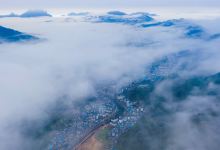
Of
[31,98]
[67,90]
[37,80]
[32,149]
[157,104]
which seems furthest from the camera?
[37,80]

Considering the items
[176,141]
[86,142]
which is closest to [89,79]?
[86,142]

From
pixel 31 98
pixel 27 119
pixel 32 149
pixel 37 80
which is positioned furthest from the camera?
pixel 37 80

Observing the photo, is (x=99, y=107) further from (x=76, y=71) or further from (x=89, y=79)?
(x=76, y=71)

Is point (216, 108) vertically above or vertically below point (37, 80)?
above

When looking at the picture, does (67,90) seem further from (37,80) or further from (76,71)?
(76,71)

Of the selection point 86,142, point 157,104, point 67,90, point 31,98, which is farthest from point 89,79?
point 86,142

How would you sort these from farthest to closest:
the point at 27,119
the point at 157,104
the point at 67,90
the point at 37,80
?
1. the point at 37,80
2. the point at 67,90
3. the point at 157,104
4. the point at 27,119

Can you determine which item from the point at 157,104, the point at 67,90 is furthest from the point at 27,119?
the point at 157,104

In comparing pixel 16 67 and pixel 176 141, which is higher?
pixel 176 141

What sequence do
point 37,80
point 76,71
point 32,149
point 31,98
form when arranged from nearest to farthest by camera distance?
point 32,149, point 31,98, point 37,80, point 76,71

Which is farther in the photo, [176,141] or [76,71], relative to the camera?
[76,71]
